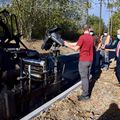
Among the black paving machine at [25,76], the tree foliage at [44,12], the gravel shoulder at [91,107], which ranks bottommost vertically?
the gravel shoulder at [91,107]

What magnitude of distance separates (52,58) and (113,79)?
3659mm

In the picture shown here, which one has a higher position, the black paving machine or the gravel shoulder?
the black paving machine

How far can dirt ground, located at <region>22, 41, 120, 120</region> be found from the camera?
7.46 m

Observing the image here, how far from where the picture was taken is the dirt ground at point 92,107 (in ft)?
24.5

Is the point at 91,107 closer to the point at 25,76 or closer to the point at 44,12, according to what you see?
the point at 25,76

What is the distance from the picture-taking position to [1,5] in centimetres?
2628

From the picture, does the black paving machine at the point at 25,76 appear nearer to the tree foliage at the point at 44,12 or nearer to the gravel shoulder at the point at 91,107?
the gravel shoulder at the point at 91,107

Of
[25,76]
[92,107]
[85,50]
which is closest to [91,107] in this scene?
[92,107]

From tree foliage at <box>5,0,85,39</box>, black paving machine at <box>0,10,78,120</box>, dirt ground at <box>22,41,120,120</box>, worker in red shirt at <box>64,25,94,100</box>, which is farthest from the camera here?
tree foliage at <box>5,0,85,39</box>

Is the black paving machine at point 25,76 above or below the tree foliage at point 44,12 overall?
below

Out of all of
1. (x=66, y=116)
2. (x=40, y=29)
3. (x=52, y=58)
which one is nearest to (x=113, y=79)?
(x=52, y=58)

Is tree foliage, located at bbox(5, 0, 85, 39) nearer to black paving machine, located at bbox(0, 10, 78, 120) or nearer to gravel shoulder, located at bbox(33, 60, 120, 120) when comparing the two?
gravel shoulder, located at bbox(33, 60, 120, 120)

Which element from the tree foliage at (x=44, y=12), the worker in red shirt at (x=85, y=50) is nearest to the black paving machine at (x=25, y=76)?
the worker in red shirt at (x=85, y=50)

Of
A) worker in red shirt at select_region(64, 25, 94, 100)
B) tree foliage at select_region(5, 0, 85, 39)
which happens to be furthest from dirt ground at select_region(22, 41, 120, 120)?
tree foliage at select_region(5, 0, 85, 39)
